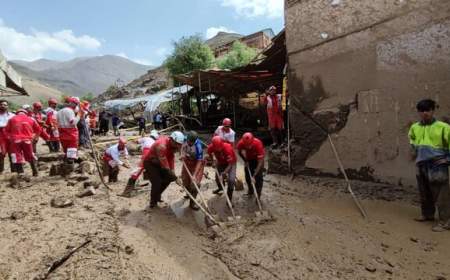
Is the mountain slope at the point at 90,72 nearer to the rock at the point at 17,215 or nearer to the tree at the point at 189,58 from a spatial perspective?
the tree at the point at 189,58

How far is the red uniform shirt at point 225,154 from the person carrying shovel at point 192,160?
0.33 m

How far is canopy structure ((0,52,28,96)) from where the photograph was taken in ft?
38.9

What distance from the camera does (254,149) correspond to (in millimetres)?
6371

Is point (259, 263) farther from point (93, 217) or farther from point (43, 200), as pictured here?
point (43, 200)

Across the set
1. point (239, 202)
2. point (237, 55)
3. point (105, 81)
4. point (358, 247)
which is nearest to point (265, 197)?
point (239, 202)

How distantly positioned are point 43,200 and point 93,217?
4.21 ft

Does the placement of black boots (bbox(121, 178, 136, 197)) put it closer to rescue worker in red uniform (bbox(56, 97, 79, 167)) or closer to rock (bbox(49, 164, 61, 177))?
rescue worker in red uniform (bbox(56, 97, 79, 167))

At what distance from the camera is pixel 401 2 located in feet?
19.4

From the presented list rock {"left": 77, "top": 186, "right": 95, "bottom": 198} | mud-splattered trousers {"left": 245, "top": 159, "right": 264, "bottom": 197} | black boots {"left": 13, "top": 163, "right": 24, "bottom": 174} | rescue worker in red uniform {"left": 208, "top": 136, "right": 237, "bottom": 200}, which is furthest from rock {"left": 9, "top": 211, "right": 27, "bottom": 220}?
mud-splattered trousers {"left": 245, "top": 159, "right": 264, "bottom": 197}

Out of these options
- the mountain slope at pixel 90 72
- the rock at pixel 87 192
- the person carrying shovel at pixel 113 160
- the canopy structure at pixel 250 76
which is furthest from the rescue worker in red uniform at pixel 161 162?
the mountain slope at pixel 90 72

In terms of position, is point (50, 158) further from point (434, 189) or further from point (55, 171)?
point (434, 189)

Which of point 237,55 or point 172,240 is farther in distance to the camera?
point 237,55

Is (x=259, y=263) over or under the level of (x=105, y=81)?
under

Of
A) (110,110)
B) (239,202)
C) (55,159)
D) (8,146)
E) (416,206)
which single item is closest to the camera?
(416,206)
